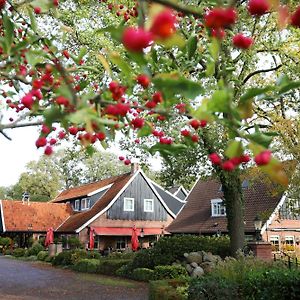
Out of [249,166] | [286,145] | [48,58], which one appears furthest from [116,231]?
[48,58]

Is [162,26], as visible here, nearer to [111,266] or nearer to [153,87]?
[153,87]

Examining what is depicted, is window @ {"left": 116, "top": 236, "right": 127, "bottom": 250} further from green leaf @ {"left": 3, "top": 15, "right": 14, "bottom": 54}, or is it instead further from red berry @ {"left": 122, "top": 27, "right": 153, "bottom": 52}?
red berry @ {"left": 122, "top": 27, "right": 153, "bottom": 52}

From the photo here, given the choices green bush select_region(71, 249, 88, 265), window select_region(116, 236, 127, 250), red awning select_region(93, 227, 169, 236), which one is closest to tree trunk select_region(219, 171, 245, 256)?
green bush select_region(71, 249, 88, 265)

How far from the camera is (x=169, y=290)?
34.9 ft

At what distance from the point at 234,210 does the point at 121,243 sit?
19.3 meters

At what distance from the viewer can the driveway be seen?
14.2m

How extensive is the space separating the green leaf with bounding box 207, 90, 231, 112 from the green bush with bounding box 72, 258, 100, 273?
2198 centimetres

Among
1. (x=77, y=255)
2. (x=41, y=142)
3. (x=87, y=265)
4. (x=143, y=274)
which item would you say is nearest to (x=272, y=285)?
(x=41, y=142)

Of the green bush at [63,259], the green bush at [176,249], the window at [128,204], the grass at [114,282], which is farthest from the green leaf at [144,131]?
the window at [128,204]

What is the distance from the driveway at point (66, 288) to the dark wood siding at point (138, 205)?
1372cm

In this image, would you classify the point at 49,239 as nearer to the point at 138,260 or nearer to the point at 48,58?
the point at 138,260

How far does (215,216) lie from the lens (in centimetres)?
2911

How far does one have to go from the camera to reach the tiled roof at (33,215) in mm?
37688

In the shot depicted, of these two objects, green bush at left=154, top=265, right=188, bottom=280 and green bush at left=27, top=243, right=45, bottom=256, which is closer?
green bush at left=154, top=265, right=188, bottom=280
